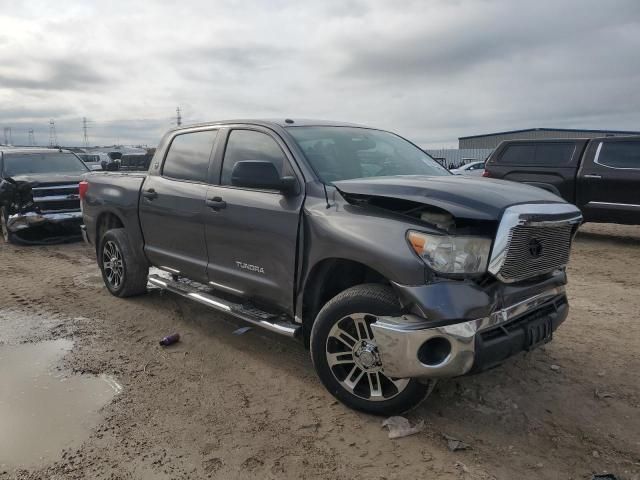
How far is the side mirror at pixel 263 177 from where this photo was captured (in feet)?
12.0

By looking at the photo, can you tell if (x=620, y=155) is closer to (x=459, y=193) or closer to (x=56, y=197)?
(x=459, y=193)

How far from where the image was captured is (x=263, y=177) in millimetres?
3660

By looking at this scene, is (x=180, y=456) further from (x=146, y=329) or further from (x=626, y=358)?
(x=626, y=358)

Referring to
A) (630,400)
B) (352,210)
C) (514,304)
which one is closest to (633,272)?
(630,400)

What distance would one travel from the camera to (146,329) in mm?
4984

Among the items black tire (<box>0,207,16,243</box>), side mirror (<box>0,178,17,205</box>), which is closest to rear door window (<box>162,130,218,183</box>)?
side mirror (<box>0,178,17,205</box>)

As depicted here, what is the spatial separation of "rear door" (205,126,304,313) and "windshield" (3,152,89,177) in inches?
297

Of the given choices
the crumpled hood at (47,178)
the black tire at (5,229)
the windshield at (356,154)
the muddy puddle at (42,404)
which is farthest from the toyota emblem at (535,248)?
the black tire at (5,229)

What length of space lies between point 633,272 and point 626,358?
3.52m

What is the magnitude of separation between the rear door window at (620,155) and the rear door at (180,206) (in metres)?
7.41

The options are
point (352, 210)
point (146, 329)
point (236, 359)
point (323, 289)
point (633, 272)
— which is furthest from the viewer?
point (633, 272)

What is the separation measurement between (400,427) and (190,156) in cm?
314

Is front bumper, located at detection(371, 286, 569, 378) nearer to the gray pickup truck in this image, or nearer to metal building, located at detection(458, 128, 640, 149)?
the gray pickup truck

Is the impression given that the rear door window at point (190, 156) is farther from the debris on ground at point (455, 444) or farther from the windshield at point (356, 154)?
the debris on ground at point (455, 444)
